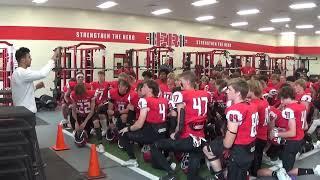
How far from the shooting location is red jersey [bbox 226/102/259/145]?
11.4 feet

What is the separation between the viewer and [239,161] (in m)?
3.62

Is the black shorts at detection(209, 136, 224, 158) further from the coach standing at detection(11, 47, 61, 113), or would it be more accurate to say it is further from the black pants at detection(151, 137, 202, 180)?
the coach standing at detection(11, 47, 61, 113)

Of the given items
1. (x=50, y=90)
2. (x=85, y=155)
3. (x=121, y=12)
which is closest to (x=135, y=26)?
(x=121, y=12)

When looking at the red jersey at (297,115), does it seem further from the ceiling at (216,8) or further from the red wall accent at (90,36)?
the red wall accent at (90,36)

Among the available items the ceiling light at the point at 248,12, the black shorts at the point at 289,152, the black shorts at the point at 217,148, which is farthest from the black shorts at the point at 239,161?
the ceiling light at the point at 248,12

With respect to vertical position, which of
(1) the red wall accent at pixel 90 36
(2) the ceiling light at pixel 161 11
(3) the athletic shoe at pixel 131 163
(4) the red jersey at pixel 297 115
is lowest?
(3) the athletic shoe at pixel 131 163

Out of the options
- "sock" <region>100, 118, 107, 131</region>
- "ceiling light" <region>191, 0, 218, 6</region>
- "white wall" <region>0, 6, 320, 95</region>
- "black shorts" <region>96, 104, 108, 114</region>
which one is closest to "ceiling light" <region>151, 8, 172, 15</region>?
"white wall" <region>0, 6, 320, 95</region>

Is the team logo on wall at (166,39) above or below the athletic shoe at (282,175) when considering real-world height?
above

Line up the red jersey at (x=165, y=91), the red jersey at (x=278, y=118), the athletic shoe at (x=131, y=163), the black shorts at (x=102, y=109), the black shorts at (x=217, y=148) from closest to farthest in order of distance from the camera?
the black shorts at (x=217, y=148), the red jersey at (x=278, y=118), the athletic shoe at (x=131, y=163), the red jersey at (x=165, y=91), the black shorts at (x=102, y=109)

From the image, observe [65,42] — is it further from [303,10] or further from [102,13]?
[303,10]

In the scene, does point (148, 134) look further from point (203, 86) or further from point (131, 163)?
point (203, 86)

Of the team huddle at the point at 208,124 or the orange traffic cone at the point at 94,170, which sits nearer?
the team huddle at the point at 208,124

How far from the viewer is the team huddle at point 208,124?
3.68 m

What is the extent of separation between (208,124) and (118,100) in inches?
66.9
